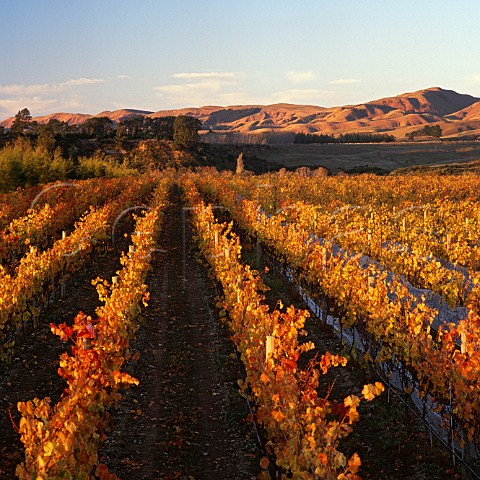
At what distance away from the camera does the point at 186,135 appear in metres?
92.0

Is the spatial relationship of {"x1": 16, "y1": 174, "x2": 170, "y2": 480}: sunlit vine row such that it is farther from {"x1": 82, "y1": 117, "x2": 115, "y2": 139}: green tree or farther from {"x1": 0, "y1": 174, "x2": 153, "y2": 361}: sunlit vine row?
{"x1": 82, "y1": 117, "x2": 115, "y2": 139}: green tree

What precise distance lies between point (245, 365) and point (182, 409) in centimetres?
128

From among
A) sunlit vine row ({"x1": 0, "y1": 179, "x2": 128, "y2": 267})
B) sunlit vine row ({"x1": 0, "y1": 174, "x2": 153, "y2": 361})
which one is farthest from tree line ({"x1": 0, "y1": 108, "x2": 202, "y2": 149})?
sunlit vine row ({"x1": 0, "y1": 174, "x2": 153, "y2": 361})

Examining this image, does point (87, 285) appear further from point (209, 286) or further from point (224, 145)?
point (224, 145)

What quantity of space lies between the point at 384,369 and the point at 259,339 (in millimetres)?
2735

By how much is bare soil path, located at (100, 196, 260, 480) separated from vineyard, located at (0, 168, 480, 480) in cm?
3

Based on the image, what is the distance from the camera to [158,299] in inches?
615

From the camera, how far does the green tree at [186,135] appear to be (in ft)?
294

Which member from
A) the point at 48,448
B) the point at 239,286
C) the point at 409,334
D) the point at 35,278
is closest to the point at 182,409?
the point at 239,286

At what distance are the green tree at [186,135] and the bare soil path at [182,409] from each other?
76.4 m

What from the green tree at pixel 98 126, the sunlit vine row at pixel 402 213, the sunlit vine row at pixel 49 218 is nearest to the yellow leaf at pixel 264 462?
the sunlit vine row at pixel 402 213

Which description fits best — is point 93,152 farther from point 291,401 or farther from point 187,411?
point 291,401

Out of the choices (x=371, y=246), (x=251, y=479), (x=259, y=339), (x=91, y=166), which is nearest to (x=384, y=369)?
(x=259, y=339)

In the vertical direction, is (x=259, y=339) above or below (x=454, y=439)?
above
